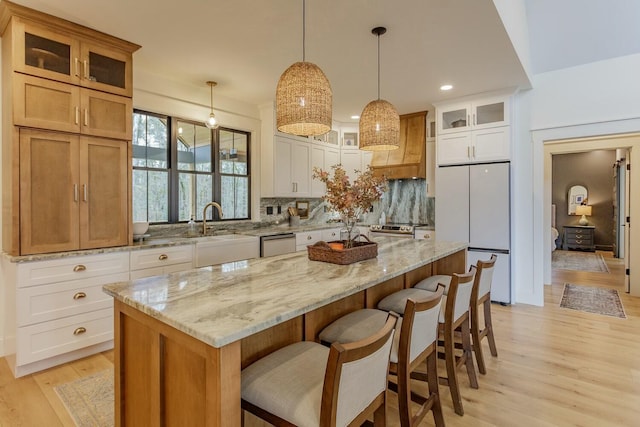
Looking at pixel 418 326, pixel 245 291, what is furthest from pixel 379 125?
pixel 245 291

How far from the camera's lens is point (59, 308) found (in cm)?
268

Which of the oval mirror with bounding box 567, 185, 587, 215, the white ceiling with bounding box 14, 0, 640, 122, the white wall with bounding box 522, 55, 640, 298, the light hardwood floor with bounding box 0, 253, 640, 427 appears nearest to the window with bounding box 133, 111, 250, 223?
the white ceiling with bounding box 14, 0, 640, 122

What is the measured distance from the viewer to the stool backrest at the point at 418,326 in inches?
58.8

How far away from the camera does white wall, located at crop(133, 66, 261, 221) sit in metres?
3.71

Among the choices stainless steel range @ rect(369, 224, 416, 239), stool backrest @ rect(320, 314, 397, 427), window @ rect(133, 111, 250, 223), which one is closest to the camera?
stool backrest @ rect(320, 314, 397, 427)

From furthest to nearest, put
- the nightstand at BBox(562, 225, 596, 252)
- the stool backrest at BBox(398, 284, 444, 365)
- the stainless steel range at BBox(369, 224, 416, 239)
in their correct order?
1. the nightstand at BBox(562, 225, 596, 252)
2. the stainless steel range at BBox(369, 224, 416, 239)
3. the stool backrest at BBox(398, 284, 444, 365)

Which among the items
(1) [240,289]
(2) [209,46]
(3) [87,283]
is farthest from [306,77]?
(3) [87,283]

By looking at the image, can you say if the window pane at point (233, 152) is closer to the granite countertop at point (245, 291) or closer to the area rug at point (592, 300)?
the granite countertop at point (245, 291)

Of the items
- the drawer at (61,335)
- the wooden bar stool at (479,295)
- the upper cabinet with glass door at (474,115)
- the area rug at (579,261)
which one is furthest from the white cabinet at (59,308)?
the area rug at (579,261)

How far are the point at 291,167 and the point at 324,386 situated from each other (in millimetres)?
4157

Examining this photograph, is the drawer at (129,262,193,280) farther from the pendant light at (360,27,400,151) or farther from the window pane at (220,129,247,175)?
the pendant light at (360,27,400,151)

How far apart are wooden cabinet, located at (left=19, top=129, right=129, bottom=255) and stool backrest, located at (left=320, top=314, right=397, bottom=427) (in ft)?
8.70

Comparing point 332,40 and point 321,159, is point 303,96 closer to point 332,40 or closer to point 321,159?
point 332,40

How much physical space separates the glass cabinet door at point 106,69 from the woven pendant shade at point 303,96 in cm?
186
